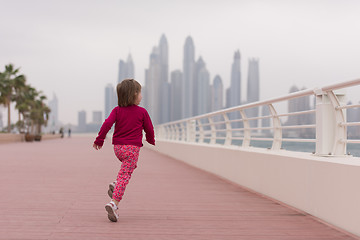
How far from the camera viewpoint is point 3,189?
7422 millimetres

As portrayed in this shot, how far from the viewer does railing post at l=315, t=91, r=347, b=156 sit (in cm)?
531

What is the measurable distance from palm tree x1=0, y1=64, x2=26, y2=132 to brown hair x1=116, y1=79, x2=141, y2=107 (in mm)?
50414

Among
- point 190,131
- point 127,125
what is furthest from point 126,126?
point 190,131

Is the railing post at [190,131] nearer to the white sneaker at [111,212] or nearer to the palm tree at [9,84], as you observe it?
the white sneaker at [111,212]

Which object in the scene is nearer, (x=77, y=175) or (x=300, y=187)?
(x=300, y=187)

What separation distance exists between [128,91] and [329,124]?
235 cm

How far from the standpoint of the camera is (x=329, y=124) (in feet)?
18.0

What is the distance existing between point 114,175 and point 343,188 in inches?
251

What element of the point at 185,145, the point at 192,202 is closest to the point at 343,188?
the point at 192,202

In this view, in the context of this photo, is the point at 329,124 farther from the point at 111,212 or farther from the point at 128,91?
the point at 111,212

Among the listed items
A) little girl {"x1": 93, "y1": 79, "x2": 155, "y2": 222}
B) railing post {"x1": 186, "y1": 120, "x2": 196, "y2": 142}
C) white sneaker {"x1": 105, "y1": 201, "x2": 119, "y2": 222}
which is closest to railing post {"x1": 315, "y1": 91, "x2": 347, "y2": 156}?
little girl {"x1": 93, "y1": 79, "x2": 155, "y2": 222}

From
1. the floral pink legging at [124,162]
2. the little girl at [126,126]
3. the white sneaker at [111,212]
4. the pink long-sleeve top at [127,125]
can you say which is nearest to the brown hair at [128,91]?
the little girl at [126,126]

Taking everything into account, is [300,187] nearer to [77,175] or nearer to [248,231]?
[248,231]

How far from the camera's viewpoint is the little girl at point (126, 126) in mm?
4941
